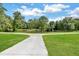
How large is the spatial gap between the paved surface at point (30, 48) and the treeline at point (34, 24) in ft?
1.06

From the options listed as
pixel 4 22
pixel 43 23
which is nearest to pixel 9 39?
pixel 4 22

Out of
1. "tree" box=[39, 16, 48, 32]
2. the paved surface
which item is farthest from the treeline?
the paved surface

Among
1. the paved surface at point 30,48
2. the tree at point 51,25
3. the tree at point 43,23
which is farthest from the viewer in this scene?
the tree at point 51,25

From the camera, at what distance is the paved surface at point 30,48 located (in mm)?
6821

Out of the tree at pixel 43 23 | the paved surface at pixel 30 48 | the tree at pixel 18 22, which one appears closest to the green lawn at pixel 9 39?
the paved surface at pixel 30 48

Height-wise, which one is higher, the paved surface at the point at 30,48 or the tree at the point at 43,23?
the tree at the point at 43,23

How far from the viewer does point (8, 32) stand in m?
7.65

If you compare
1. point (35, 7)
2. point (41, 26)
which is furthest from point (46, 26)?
point (35, 7)

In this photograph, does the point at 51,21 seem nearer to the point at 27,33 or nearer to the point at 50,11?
the point at 50,11

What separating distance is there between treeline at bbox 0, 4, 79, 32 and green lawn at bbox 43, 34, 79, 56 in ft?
0.83

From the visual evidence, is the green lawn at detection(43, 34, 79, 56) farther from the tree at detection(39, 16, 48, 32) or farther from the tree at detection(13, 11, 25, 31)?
the tree at detection(13, 11, 25, 31)

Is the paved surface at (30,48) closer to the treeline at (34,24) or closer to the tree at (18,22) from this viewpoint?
the treeline at (34,24)

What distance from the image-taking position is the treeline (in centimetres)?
742

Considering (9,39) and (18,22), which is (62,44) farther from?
(9,39)
